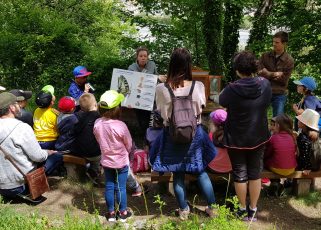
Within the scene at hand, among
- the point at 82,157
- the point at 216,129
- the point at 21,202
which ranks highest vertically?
the point at 216,129

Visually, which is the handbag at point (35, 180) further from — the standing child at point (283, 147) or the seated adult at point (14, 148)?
the standing child at point (283, 147)

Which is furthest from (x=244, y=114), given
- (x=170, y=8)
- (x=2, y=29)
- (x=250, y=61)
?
(x=2, y=29)

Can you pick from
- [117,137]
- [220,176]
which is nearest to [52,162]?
[117,137]

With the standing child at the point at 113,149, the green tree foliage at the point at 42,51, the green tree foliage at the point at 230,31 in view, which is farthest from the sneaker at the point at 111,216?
the green tree foliage at the point at 230,31

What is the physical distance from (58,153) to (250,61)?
2710 mm

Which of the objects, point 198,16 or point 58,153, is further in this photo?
point 198,16

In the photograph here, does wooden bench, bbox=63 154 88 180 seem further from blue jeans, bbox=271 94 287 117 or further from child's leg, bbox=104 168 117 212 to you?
blue jeans, bbox=271 94 287 117

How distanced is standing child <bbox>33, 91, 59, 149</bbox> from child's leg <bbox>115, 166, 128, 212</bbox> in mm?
1487

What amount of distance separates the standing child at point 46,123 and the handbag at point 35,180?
2.46ft

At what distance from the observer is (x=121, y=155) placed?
4.35 meters

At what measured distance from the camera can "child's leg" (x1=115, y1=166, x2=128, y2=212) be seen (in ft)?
14.2

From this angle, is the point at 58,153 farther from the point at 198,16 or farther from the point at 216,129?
the point at 198,16

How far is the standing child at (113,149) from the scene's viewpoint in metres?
4.30

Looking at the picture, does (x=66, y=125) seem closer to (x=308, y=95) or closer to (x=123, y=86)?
(x=123, y=86)
